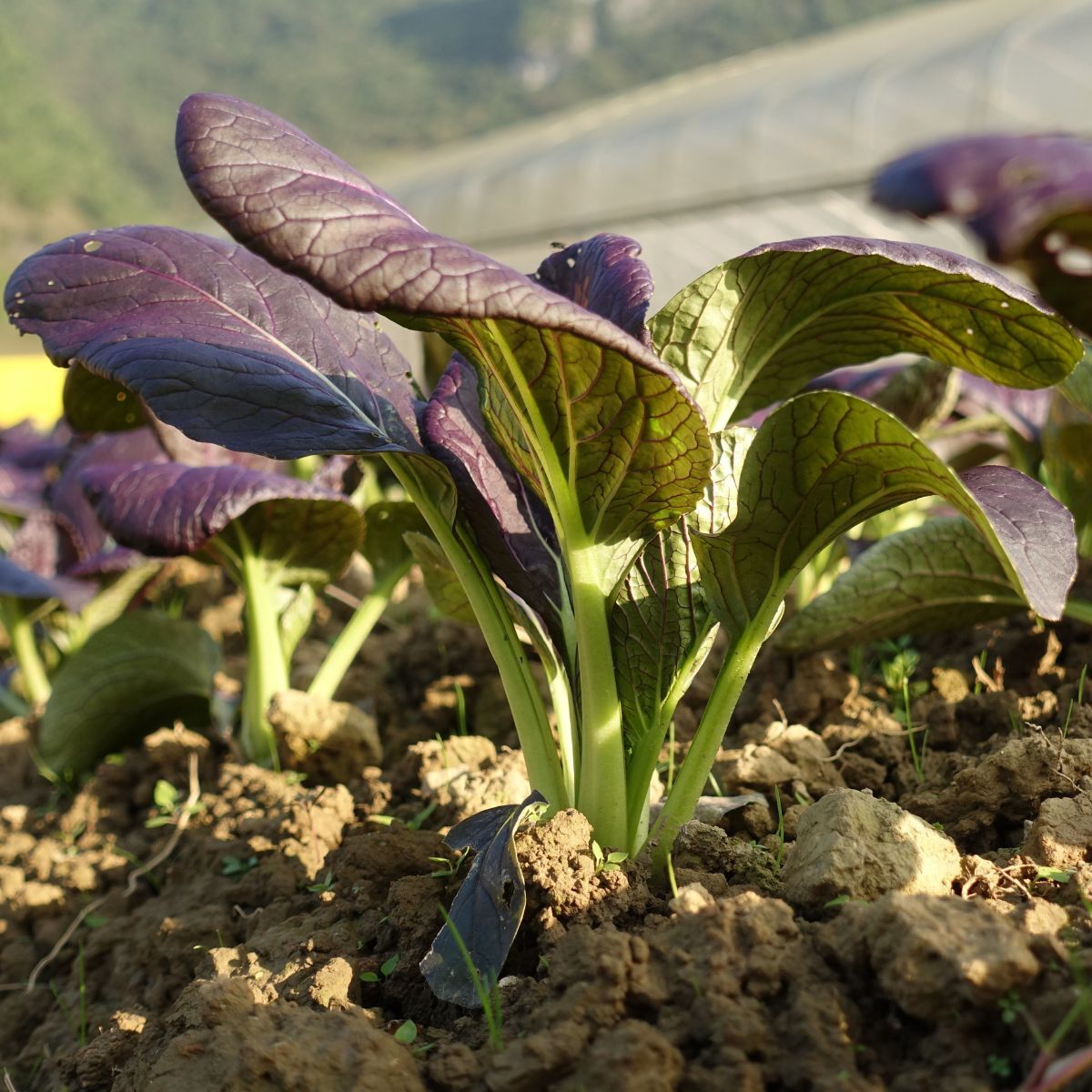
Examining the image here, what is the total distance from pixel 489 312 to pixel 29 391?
747 centimetres

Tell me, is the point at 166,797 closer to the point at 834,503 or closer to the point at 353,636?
the point at 353,636

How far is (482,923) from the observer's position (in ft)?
3.72

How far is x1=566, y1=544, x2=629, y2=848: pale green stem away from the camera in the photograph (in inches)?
49.0

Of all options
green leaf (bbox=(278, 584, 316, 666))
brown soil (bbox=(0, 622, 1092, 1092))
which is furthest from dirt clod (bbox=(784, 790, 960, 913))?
green leaf (bbox=(278, 584, 316, 666))

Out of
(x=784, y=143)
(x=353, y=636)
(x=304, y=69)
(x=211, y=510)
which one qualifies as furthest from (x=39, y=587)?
(x=304, y=69)

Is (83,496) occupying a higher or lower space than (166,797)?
higher

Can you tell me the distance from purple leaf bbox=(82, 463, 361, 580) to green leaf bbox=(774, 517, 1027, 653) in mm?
790

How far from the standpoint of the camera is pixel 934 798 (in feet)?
4.46

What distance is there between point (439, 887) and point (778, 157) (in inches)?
325

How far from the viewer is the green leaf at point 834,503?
106 cm

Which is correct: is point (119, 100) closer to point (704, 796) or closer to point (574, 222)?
point (574, 222)

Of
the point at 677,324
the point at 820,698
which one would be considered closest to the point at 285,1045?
the point at 677,324

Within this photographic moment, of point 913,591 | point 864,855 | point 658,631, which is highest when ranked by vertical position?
point 658,631

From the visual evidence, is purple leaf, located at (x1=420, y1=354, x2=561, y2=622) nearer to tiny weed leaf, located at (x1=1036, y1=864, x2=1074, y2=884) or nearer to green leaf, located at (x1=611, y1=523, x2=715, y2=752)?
green leaf, located at (x1=611, y1=523, x2=715, y2=752)
